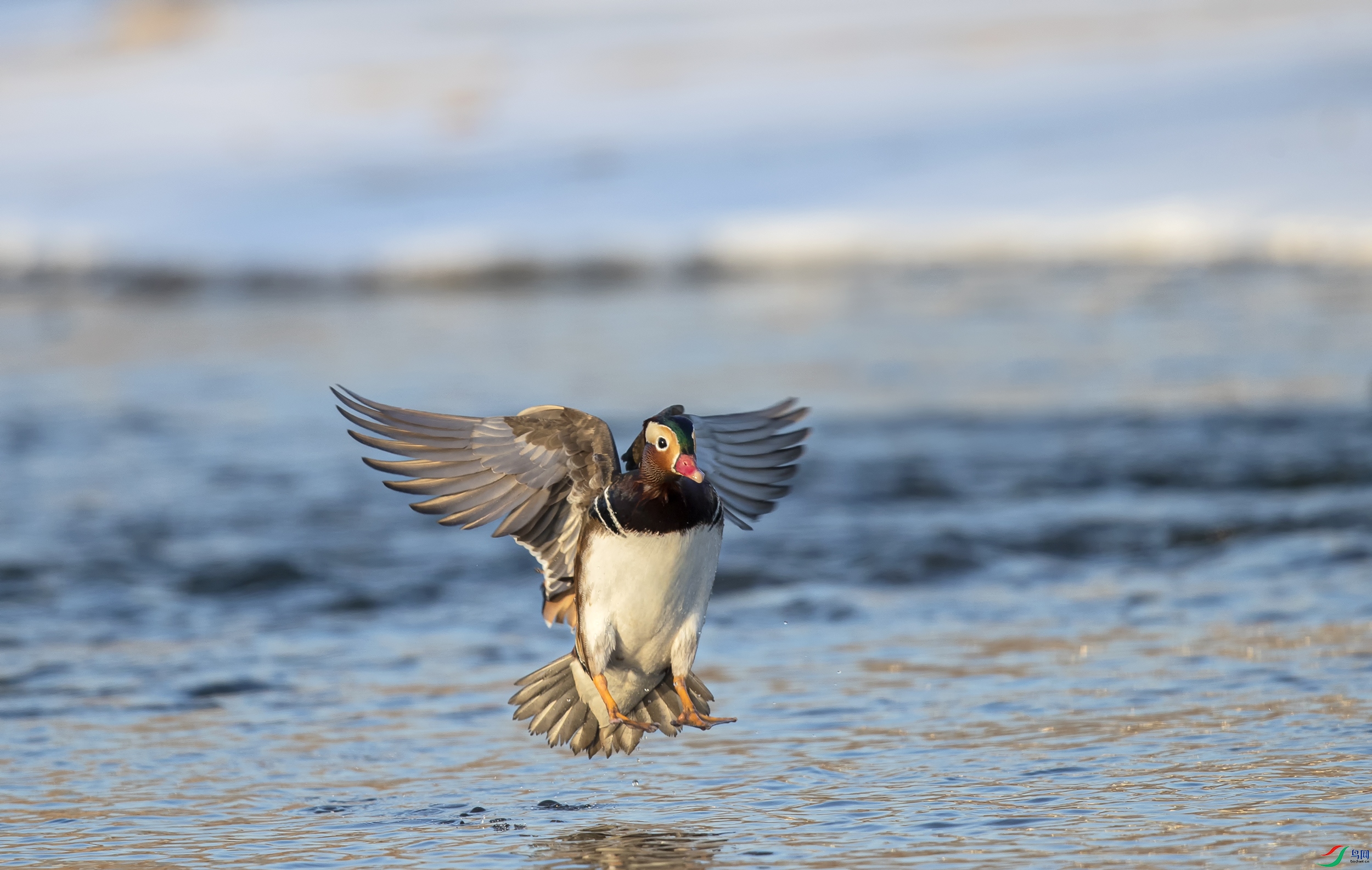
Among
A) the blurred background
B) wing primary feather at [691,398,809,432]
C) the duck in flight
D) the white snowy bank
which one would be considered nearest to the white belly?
the duck in flight

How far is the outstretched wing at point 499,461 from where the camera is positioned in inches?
199

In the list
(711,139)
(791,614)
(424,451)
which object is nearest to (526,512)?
(424,451)

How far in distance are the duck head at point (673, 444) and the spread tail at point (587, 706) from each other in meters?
0.78

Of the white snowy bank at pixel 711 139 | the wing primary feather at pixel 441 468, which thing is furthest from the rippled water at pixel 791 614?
the white snowy bank at pixel 711 139

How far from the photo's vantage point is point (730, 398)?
10477 millimetres

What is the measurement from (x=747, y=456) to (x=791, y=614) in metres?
1.52

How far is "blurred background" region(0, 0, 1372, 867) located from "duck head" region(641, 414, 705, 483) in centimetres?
85

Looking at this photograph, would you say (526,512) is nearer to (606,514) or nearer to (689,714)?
(606,514)

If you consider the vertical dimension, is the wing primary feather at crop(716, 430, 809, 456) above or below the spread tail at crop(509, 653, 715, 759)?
above

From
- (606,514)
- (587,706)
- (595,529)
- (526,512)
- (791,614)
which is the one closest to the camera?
(606,514)

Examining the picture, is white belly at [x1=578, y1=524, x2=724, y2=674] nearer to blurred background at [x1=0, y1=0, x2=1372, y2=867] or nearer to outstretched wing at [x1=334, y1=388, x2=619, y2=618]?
outstretched wing at [x1=334, y1=388, x2=619, y2=618]

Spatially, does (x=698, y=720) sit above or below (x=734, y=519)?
below

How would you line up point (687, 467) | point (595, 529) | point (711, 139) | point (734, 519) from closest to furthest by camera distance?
point (687, 467), point (595, 529), point (734, 519), point (711, 139)

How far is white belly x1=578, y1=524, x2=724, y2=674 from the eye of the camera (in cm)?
488
